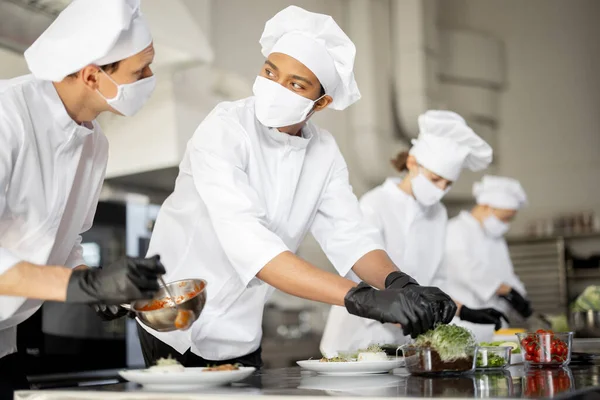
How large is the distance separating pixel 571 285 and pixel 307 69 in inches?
229

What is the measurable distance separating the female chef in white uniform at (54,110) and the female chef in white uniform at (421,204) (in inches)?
60.7

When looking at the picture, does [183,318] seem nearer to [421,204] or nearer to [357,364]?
[357,364]

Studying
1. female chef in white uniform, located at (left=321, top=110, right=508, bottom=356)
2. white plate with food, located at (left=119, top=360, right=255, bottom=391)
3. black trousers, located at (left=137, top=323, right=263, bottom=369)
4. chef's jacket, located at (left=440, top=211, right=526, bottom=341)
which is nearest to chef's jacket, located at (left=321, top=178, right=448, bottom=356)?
female chef in white uniform, located at (left=321, top=110, right=508, bottom=356)

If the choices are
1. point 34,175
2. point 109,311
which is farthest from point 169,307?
point 34,175

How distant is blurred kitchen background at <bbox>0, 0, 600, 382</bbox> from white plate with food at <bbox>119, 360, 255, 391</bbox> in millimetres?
2133

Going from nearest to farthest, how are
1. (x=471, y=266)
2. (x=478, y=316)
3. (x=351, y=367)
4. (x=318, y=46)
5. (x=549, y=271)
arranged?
(x=351, y=367) → (x=318, y=46) → (x=478, y=316) → (x=471, y=266) → (x=549, y=271)

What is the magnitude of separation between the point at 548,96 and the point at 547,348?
6.09m

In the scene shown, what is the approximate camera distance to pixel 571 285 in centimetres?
725

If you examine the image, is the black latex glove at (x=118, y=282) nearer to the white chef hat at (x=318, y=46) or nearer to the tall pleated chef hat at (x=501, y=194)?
the white chef hat at (x=318, y=46)

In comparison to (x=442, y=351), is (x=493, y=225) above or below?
above

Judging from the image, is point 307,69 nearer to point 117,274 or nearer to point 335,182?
point 335,182

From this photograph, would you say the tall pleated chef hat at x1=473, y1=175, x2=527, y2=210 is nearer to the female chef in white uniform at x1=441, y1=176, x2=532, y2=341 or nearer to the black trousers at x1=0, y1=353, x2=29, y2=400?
the female chef in white uniform at x1=441, y1=176, x2=532, y2=341

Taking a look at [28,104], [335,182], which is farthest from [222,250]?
[28,104]

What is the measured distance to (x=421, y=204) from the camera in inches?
131
